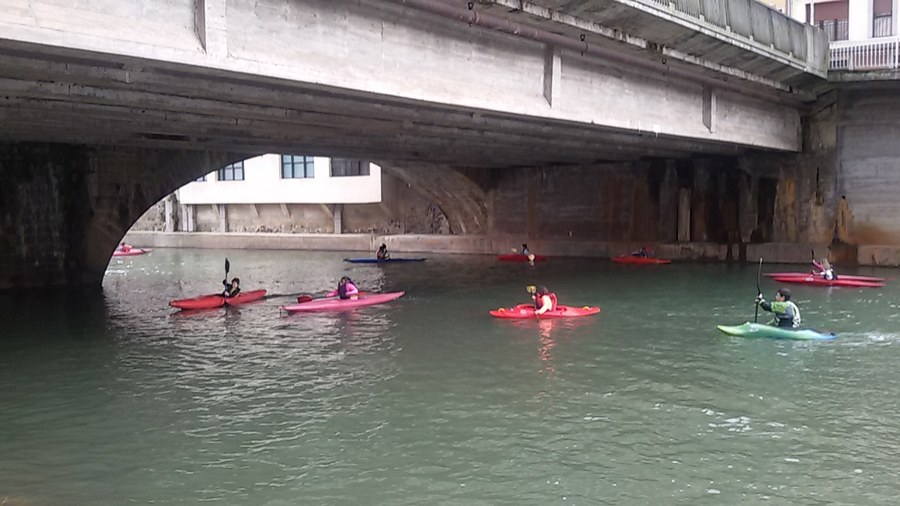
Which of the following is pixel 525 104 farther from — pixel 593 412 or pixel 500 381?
pixel 593 412

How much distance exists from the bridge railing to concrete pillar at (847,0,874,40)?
8085 millimetres

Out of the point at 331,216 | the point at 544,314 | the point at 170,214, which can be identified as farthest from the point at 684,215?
the point at 170,214

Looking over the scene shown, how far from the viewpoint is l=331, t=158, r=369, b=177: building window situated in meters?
41.5

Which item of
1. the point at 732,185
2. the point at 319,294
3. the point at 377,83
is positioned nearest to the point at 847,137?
the point at 732,185

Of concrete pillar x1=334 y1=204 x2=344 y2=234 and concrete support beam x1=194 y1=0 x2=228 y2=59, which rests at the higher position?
concrete support beam x1=194 y1=0 x2=228 y2=59

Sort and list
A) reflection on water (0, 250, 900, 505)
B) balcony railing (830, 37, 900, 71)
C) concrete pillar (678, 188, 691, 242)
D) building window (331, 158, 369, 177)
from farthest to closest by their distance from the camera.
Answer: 1. building window (331, 158, 369, 177)
2. concrete pillar (678, 188, 691, 242)
3. balcony railing (830, 37, 900, 71)
4. reflection on water (0, 250, 900, 505)

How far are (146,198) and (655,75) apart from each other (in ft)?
49.9

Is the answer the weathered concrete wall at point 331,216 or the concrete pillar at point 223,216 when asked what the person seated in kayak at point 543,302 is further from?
the concrete pillar at point 223,216

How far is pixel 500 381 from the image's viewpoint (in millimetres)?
10086

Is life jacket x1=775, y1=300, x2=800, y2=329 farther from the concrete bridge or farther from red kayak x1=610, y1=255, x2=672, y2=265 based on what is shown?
red kayak x1=610, y1=255, x2=672, y2=265

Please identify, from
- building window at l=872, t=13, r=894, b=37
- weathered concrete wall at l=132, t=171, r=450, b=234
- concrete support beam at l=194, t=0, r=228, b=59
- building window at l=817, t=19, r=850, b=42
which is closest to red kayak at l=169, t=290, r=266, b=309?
concrete support beam at l=194, t=0, r=228, b=59

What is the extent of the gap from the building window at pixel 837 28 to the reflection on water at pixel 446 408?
1500 centimetres

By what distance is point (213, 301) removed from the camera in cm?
1830

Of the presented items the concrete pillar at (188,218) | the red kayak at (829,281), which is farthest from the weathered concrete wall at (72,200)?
the concrete pillar at (188,218)
